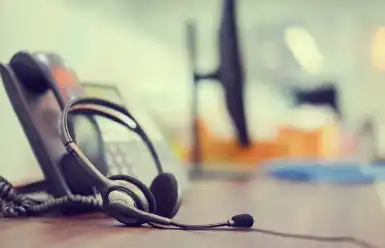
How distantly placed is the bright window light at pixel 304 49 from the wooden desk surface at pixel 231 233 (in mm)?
2038

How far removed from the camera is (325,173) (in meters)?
1.56

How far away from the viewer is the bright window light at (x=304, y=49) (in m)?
3.11

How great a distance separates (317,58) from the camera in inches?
126

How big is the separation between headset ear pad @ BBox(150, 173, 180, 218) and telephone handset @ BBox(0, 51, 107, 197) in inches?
2.5

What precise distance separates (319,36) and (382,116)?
0.47m

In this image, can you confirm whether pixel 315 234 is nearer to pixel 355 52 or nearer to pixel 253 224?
pixel 253 224

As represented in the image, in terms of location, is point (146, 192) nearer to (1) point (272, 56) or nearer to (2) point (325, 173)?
(2) point (325, 173)

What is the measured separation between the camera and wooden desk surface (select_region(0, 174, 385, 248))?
58cm

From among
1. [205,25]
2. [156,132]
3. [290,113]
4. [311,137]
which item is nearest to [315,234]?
[156,132]

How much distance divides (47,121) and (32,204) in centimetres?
10

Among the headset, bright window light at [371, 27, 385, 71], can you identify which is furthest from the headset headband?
bright window light at [371, 27, 385, 71]

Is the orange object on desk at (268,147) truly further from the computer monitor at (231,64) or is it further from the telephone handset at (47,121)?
the telephone handset at (47,121)

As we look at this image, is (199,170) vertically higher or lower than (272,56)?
lower

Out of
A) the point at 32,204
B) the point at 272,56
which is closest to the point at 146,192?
the point at 32,204
